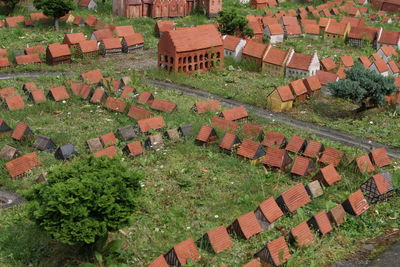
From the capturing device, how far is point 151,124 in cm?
2214

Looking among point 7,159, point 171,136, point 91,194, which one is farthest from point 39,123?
point 91,194

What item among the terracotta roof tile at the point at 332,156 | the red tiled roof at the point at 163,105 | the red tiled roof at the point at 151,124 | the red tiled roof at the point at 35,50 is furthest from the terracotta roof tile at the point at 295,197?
the red tiled roof at the point at 35,50

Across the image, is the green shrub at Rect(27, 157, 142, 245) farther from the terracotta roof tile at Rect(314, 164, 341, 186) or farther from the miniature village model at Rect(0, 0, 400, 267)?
the terracotta roof tile at Rect(314, 164, 341, 186)

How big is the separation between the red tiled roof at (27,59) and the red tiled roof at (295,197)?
2054 cm

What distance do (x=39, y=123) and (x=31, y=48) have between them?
36.8 feet

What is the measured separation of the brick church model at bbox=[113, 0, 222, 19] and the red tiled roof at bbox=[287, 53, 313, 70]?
1679cm

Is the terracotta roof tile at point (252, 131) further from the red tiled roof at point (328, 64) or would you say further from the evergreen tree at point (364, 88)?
the red tiled roof at point (328, 64)

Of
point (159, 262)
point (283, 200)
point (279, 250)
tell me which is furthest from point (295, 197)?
point (159, 262)

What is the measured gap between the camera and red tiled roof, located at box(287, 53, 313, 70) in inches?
1175

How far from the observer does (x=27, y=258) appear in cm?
1416

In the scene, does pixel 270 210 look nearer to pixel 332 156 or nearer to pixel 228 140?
pixel 332 156

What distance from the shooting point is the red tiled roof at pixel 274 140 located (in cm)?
2067

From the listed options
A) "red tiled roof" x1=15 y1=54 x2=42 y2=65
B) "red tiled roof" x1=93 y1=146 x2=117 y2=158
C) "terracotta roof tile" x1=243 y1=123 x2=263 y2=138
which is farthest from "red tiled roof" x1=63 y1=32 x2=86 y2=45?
"terracotta roof tile" x1=243 y1=123 x2=263 y2=138

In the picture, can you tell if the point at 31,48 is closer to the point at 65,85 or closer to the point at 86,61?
the point at 86,61
